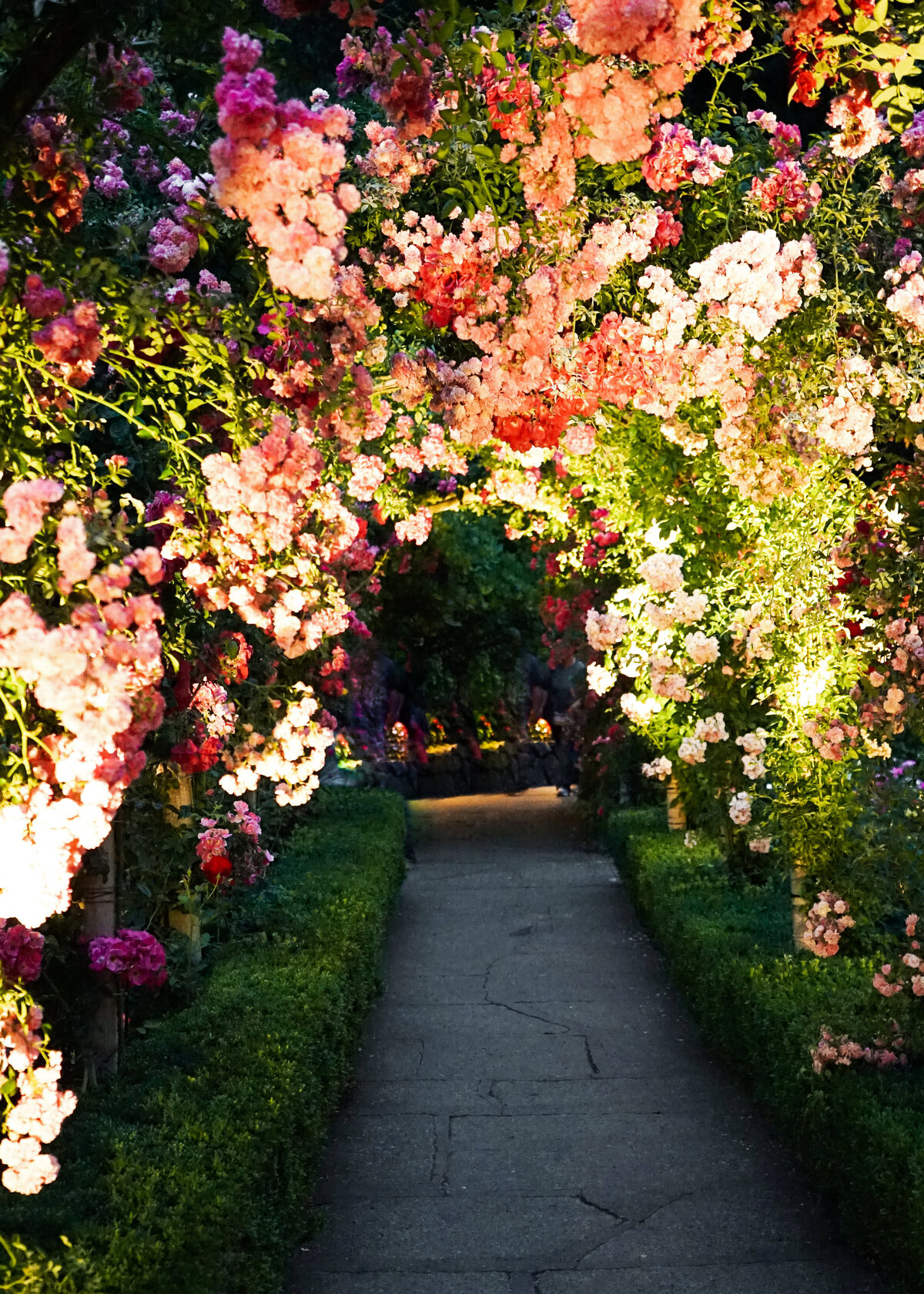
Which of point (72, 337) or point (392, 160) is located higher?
point (392, 160)

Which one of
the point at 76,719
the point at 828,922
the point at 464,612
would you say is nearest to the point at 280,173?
the point at 76,719

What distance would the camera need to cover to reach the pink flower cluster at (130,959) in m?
4.14

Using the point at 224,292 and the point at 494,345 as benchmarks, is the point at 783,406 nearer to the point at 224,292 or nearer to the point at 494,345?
the point at 494,345

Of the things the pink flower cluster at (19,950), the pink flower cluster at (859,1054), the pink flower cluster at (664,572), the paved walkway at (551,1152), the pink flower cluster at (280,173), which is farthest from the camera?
the pink flower cluster at (664,572)

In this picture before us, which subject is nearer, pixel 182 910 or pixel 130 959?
pixel 130 959

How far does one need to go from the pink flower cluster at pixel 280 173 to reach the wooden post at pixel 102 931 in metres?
2.39

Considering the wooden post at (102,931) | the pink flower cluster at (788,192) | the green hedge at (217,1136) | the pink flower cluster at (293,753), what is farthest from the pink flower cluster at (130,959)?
the pink flower cluster at (788,192)

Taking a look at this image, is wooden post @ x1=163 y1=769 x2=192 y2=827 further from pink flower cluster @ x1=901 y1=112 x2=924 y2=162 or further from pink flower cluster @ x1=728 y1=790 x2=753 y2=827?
pink flower cluster @ x1=901 y1=112 x2=924 y2=162

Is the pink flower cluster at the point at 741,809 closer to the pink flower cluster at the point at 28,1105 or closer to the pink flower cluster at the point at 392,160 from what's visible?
the pink flower cluster at the point at 392,160

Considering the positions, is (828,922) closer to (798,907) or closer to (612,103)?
(798,907)

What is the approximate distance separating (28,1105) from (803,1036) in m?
2.88

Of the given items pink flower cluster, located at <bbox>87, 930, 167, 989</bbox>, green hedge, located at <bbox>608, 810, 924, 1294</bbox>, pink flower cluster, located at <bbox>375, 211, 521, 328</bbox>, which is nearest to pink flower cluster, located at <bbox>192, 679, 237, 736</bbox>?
pink flower cluster, located at <bbox>87, 930, 167, 989</bbox>

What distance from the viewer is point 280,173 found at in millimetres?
2201

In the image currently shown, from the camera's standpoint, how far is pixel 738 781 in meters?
6.37
